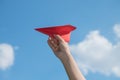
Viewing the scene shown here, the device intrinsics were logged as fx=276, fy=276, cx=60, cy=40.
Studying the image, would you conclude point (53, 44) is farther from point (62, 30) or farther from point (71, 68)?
point (71, 68)

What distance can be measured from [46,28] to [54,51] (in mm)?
577

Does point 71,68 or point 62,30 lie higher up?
point 62,30

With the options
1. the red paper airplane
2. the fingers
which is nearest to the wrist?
the fingers

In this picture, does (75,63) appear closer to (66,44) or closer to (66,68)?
(66,68)

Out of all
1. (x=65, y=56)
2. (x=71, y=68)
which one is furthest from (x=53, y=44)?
(x=71, y=68)

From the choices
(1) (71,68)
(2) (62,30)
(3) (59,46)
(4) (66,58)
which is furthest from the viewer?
(2) (62,30)

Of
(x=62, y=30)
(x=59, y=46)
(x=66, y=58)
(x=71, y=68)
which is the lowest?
(x=71, y=68)

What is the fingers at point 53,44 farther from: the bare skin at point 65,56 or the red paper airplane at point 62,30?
the red paper airplane at point 62,30

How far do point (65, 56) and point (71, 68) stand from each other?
30 cm

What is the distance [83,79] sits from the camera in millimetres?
4352

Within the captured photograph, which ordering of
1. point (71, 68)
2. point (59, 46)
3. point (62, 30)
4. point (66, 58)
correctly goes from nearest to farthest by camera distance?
point (71, 68), point (66, 58), point (59, 46), point (62, 30)

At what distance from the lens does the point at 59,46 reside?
489cm

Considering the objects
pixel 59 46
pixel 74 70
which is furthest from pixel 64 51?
pixel 74 70

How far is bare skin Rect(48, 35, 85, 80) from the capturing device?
4.39 metres
